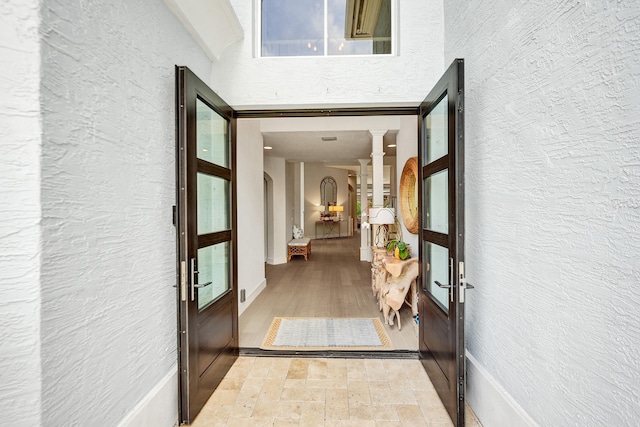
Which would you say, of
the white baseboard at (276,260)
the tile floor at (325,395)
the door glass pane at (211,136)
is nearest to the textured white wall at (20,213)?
the door glass pane at (211,136)

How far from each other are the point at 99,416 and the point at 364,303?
352cm

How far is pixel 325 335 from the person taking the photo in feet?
10.9

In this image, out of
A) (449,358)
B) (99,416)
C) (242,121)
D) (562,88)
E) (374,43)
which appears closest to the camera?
(562,88)

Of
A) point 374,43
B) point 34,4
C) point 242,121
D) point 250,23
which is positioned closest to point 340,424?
point 34,4

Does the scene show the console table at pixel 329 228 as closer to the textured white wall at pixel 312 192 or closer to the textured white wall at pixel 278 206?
the textured white wall at pixel 312 192

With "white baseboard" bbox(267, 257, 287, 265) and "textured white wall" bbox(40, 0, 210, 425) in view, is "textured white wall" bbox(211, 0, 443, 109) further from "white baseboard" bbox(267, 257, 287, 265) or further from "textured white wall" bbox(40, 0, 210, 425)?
"white baseboard" bbox(267, 257, 287, 265)

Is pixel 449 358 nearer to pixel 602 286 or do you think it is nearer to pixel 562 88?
pixel 602 286

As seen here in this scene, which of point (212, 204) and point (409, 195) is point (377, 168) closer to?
point (409, 195)

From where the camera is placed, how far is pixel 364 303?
447cm

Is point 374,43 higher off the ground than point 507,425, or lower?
higher

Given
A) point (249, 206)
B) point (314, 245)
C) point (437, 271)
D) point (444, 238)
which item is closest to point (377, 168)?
point (249, 206)

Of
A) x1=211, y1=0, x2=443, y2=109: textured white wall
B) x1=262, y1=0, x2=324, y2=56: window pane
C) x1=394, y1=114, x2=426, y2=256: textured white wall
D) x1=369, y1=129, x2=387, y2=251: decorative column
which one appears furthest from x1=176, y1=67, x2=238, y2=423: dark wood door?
x1=369, y1=129, x2=387, y2=251: decorative column

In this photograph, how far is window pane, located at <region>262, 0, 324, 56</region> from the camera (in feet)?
8.81

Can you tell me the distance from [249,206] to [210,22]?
261 centimetres
